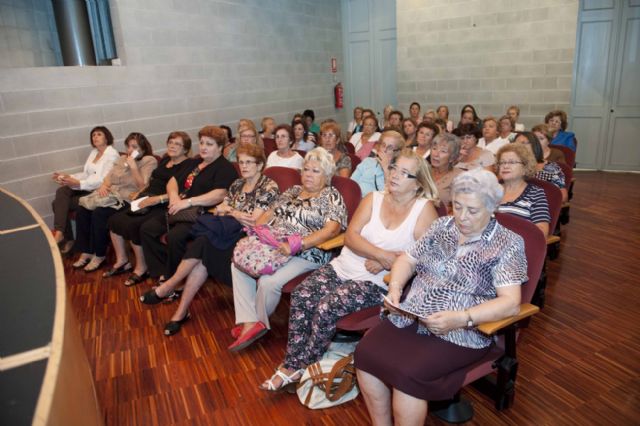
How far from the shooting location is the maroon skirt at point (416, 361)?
168 centimetres

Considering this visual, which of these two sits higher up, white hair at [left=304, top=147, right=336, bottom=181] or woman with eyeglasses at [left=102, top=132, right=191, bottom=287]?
white hair at [left=304, top=147, right=336, bottom=181]

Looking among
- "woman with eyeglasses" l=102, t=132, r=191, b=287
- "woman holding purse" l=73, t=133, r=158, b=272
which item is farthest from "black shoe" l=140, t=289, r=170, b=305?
"woman holding purse" l=73, t=133, r=158, b=272

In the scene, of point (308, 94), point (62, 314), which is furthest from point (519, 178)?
point (308, 94)

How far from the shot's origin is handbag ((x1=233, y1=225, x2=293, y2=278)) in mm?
2592

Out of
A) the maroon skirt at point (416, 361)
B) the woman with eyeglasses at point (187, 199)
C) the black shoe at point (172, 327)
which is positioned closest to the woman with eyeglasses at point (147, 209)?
the woman with eyeglasses at point (187, 199)

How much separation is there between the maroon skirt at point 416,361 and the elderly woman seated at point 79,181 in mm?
3551

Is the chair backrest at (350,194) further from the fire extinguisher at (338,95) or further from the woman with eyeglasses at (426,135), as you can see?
the fire extinguisher at (338,95)

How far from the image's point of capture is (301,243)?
2.58m

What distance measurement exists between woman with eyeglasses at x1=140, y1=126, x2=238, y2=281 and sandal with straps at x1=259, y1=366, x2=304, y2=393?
1.34 meters

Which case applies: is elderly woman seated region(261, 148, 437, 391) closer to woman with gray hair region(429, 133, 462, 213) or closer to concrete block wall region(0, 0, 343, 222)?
woman with gray hair region(429, 133, 462, 213)

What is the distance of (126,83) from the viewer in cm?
513

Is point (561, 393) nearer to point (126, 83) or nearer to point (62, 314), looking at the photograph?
point (62, 314)

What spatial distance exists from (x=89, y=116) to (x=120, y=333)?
2.81 m

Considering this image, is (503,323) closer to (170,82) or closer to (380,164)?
(380,164)
